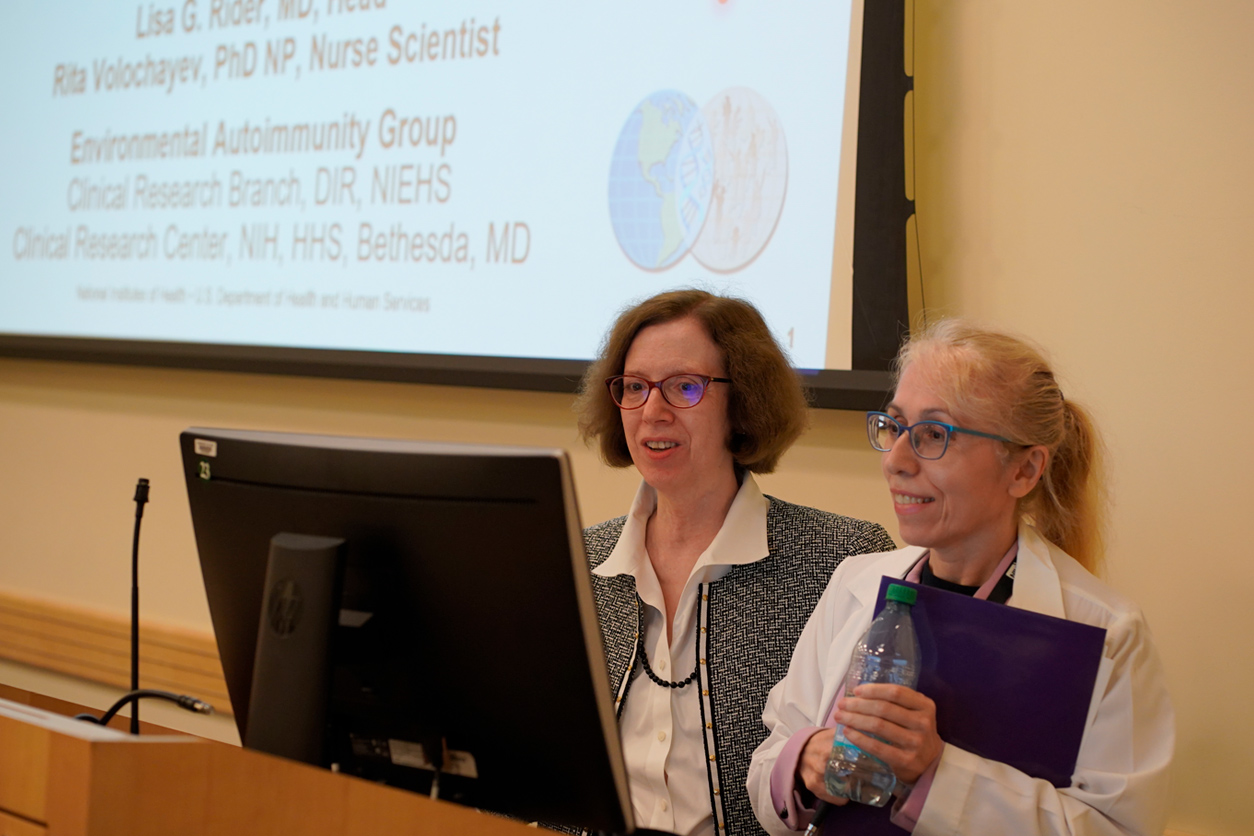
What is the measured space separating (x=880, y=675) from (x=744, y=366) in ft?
2.43

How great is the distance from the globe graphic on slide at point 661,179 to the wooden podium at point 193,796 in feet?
6.08

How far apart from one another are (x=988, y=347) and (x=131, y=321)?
307cm

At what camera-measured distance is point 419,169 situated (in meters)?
3.10

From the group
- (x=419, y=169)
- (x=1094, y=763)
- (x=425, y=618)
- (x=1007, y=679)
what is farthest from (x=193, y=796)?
(x=419, y=169)

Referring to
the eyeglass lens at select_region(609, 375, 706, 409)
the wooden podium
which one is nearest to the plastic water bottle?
the wooden podium

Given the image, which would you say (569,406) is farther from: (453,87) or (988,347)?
(988,347)

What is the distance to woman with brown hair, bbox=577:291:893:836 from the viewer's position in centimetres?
176

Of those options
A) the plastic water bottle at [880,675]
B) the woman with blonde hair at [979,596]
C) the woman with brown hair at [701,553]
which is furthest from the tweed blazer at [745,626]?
the plastic water bottle at [880,675]

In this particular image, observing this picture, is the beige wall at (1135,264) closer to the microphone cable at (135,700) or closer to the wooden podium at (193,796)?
the microphone cable at (135,700)

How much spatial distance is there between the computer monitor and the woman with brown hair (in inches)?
27.2

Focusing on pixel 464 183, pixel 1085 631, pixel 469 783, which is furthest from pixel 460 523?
pixel 464 183

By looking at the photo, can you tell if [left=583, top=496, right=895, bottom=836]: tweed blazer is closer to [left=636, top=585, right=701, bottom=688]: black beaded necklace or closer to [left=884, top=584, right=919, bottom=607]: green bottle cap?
[left=636, top=585, right=701, bottom=688]: black beaded necklace

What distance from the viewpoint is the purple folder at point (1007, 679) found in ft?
4.31

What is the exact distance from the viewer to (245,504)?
3.96 ft
